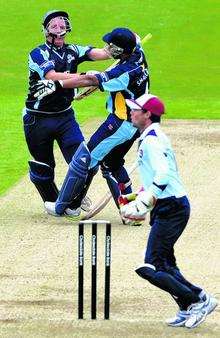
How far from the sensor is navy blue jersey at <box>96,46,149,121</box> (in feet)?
46.3

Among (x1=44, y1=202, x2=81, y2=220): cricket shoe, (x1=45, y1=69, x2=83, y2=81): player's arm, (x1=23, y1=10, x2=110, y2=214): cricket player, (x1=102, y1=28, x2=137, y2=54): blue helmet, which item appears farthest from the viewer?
(x1=44, y1=202, x2=81, y2=220): cricket shoe

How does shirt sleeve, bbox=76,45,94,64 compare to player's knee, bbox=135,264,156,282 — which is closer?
player's knee, bbox=135,264,156,282

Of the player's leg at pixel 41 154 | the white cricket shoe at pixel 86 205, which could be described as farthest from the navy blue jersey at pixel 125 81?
the white cricket shoe at pixel 86 205

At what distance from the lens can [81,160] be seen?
14.5 m

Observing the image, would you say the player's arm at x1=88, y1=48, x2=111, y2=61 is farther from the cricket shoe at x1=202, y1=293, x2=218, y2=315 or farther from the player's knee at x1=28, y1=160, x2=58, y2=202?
the cricket shoe at x1=202, y1=293, x2=218, y2=315

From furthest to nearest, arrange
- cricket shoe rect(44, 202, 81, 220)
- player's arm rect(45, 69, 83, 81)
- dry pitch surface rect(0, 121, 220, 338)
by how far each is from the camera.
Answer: cricket shoe rect(44, 202, 81, 220) < player's arm rect(45, 69, 83, 81) < dry pitch surface rect(0, 121, 220, 338)

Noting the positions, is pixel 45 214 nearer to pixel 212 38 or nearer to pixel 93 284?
pixel 93 284

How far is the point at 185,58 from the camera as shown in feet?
93.2

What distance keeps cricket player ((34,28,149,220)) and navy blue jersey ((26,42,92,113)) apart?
16cm

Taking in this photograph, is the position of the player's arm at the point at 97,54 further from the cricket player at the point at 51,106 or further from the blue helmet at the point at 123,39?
the blue helmet at the point at 123,39

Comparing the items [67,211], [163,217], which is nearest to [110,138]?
[67,211]

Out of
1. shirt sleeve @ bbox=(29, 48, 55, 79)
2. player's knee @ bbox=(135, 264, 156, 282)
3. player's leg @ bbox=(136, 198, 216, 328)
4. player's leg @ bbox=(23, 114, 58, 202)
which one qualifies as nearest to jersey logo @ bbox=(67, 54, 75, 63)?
shirt sleeve @ bbox=(29, 48, 55, 79)

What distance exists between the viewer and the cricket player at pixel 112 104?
46.3ft

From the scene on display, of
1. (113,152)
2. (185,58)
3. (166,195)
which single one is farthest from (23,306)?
(185,58)
